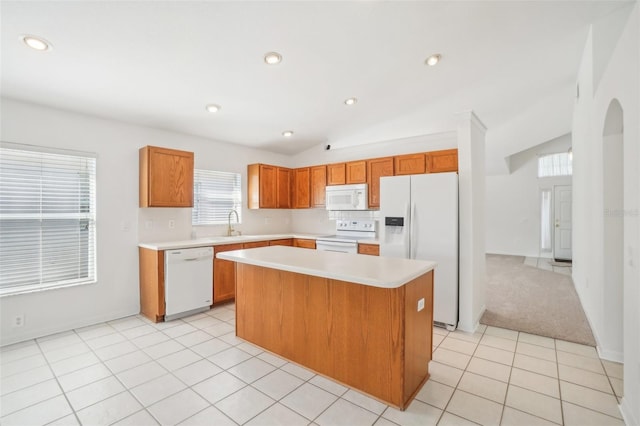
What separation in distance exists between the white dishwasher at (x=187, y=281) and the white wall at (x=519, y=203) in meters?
7.87

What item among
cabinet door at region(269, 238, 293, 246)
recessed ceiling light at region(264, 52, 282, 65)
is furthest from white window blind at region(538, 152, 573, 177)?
recessed ceiling light at region(264, 52, 282, 65)

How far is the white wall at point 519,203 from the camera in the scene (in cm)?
780

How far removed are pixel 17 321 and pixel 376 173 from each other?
15.2 ft

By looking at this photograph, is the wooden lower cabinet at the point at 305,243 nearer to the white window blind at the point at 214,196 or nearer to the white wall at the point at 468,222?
the white window blind at the point at 214,196

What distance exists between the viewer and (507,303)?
165 inches

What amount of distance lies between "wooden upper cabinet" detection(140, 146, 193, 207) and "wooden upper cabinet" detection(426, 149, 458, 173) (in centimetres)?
331

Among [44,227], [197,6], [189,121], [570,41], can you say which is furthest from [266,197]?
[570,41]

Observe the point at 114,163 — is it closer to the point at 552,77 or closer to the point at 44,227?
the point at 44,227

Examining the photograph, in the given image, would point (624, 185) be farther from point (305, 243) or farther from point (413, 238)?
point (305, 243)

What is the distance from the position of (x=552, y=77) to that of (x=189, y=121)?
4.78 meters

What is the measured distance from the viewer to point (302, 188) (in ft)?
18.3

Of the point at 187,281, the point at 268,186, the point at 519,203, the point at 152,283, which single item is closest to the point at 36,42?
the point at 152,283

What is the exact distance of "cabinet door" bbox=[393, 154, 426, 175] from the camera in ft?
14.0

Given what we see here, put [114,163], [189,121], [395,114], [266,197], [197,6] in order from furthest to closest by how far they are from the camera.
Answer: [266,197] → [395,114] → [189,121] → [114,163] → [197,6]
